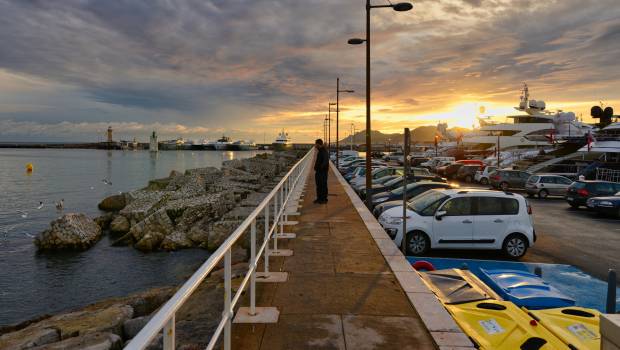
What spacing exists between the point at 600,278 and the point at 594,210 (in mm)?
11495

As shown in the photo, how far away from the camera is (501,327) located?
4914 mm

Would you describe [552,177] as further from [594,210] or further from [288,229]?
[288,229]

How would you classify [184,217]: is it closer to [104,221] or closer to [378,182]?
[104,221]

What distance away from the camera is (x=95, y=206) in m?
34.1

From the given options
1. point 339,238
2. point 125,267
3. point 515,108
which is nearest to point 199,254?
point 125,267

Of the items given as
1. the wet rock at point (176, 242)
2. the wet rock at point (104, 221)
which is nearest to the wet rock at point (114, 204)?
the wet rock at point (104, 221)

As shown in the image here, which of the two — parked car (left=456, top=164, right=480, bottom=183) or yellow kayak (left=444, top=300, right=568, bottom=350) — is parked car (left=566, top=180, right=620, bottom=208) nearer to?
parked car (left=456, top=164, right=480, bottom=183)

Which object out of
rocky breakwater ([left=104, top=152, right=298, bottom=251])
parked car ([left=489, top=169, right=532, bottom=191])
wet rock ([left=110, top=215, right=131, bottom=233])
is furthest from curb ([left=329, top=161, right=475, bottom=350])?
parked car ([left=489, top=169, right=532, bottom=191])

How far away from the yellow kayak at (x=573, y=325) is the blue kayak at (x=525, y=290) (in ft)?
1.72

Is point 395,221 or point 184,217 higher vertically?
point 395,221

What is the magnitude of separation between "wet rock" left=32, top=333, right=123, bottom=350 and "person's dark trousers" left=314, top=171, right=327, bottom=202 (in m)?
8.35

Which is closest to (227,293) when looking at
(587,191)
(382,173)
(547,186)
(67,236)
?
(67,236)

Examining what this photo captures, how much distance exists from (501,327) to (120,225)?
19.2 m

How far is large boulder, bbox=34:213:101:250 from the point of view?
17.7 meters
